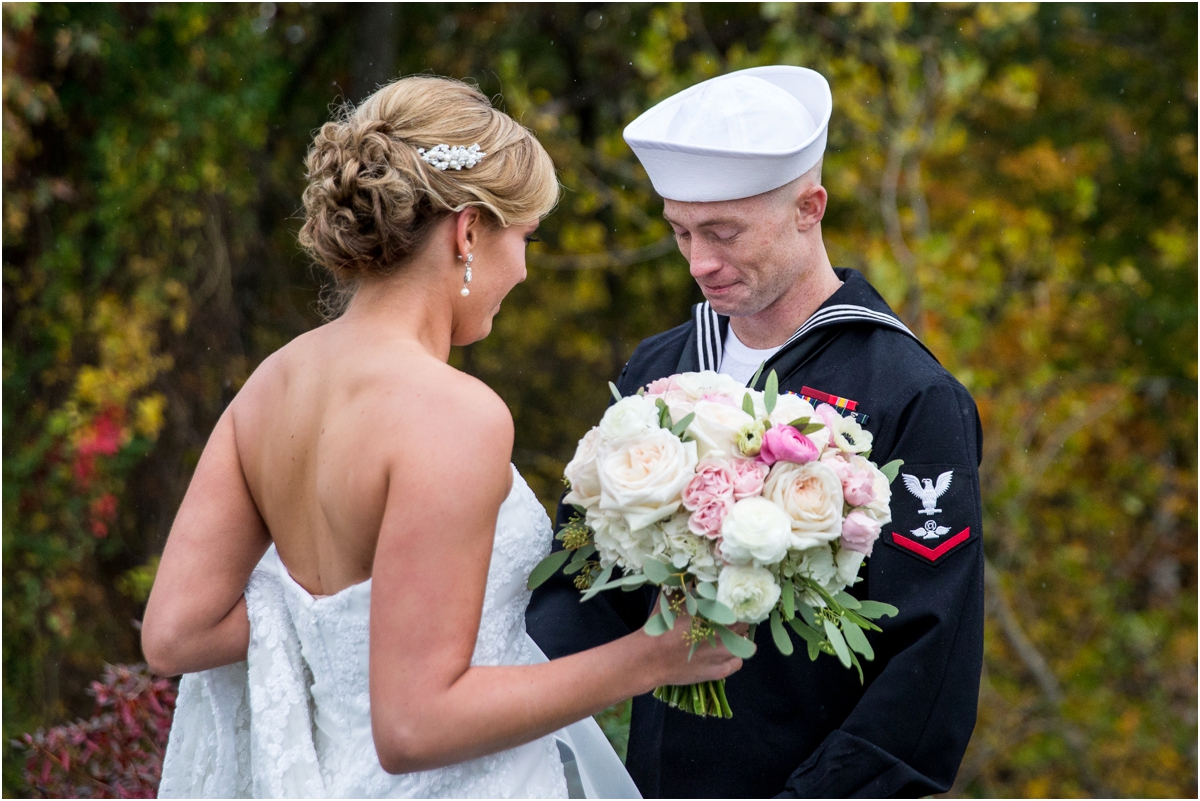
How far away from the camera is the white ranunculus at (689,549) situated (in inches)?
73.6

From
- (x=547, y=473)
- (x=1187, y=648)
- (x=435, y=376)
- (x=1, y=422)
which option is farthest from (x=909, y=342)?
(x=1187, y=648)

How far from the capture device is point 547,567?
2121 millimetres

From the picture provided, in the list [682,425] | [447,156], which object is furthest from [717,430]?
[447,156]

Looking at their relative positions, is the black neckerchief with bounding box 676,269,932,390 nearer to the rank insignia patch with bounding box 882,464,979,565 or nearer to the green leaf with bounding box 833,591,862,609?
the rank insignia patch with bounding box 882,464,979,565

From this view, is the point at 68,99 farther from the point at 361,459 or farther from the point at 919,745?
the point at 919,745

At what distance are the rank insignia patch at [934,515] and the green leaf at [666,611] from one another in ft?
2.43

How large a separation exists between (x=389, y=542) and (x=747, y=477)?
61 cm

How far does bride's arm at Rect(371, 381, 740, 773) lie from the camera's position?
181 cm

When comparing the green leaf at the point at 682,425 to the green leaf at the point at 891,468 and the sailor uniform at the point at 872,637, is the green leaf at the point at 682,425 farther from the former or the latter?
the sailor uniform at the point at 872,637

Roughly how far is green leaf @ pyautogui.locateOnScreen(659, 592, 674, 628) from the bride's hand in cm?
5

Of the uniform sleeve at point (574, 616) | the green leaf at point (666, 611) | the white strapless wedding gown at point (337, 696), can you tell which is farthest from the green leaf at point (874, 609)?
the uniform sleeve at point (574, 616)

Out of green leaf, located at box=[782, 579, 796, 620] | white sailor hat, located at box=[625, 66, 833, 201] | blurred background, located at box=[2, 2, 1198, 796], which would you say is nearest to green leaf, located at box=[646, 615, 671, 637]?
green leaf, located at box=[782, 579, 796, 620]

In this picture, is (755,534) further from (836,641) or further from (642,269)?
(642,269)

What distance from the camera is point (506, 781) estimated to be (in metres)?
2.15
